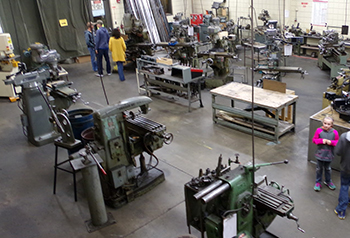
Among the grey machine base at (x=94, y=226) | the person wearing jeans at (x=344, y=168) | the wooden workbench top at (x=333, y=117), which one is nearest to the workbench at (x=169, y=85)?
the wooden workbench top at (x=333, y=117)

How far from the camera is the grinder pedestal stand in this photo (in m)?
3.29

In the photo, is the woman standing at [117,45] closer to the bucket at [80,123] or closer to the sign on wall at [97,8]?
the sign on wall at [97,8]

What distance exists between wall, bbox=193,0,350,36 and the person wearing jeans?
541cm

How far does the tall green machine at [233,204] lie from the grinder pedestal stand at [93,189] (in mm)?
987

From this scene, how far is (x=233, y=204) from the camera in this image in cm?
254

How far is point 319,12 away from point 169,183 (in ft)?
22.3

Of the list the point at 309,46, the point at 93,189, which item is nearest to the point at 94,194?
the point at 93,189

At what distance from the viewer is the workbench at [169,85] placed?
613 centimetres

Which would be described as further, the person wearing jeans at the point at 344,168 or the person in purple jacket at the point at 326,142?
the person in purple jacket at the point at 326,142

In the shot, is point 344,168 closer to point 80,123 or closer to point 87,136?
point 87,136

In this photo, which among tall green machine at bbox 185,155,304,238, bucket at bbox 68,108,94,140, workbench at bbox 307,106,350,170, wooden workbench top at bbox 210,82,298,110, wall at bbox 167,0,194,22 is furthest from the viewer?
wall at bbox 167,0,194,22

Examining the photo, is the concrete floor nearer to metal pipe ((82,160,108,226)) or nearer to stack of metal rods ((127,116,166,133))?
metal pipe ((82,160,108,226))

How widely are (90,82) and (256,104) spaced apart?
478cm

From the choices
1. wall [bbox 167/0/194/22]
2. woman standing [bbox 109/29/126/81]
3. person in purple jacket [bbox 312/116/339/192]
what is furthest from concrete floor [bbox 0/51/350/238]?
wall [bbox 167/0/194/22]
